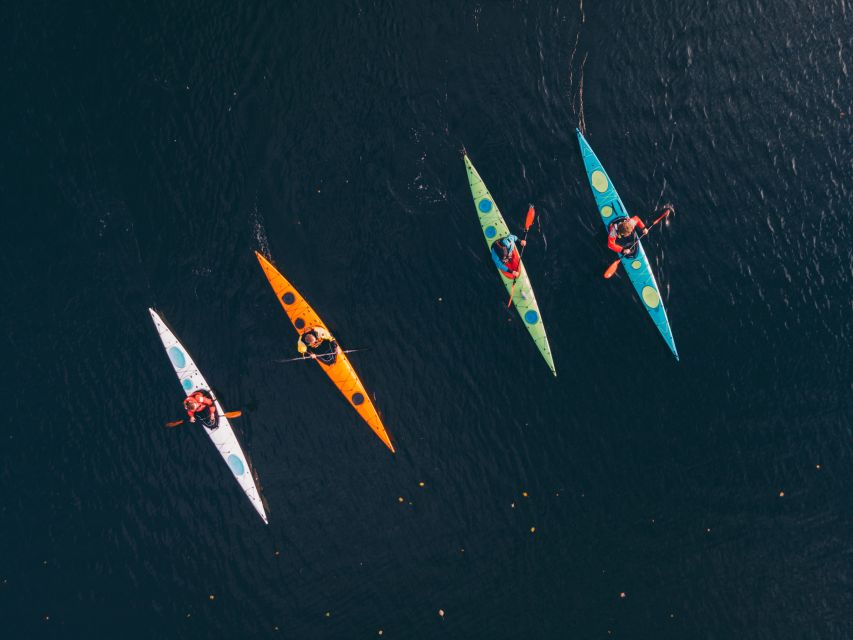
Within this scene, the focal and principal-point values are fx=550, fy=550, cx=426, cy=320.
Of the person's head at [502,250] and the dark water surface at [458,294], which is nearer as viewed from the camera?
the person's head at [502,250]

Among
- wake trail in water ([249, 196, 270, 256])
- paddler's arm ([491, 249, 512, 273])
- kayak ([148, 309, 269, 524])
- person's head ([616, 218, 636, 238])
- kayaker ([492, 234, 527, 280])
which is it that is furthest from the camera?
kayak ([148, 309, 269, 524])

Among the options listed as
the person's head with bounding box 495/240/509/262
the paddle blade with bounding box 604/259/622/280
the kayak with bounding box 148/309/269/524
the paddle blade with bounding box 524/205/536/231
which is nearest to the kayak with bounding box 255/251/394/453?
the kayak with bounding box 148/309/269/524

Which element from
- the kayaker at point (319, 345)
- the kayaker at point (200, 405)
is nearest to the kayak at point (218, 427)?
the kayaker at point (200, 405)

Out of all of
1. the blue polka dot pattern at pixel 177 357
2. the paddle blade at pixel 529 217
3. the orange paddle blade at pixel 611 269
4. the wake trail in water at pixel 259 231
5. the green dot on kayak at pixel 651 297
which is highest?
the wake trail in water at pixel 259 231

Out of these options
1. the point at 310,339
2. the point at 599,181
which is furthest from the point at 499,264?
the point at 310,339

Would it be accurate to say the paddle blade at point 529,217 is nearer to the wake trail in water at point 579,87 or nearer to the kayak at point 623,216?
the kayak at point 623,216

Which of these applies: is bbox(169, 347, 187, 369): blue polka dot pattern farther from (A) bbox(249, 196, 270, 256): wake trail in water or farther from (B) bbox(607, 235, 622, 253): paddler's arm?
(B) bbox(607, 235, 622, 253): paddler's arm

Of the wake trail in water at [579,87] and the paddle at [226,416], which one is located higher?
the wake trail in water at [579,87]
